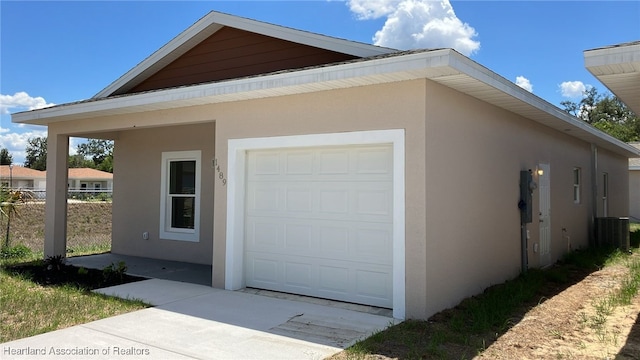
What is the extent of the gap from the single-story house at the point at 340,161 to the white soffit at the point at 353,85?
22 millimetres

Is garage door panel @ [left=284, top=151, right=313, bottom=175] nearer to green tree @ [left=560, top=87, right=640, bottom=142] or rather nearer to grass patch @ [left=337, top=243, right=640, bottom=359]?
grass patch @ [left=337, top=243, right=640, bottom=359]

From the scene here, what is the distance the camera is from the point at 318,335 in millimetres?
4941

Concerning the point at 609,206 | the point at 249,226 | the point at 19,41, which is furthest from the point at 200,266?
the point at 609,206

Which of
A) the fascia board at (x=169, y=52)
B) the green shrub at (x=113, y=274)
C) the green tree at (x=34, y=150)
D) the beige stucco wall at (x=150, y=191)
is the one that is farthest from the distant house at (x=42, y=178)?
the green shrub at (x=113, y=274)

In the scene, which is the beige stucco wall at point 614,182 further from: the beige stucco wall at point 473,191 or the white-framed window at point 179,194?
the white-framed window at point 179,194

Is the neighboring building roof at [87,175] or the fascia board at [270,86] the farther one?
the neighboring building roof at [87,175]

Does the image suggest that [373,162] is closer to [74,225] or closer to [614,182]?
[614,182]

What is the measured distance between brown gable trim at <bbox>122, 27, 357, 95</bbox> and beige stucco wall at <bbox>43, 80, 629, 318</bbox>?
1157 millimetres

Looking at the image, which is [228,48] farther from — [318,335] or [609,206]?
[609,206]

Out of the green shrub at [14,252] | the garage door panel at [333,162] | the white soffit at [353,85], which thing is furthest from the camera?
the green shrub at [14,252]

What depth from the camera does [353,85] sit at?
5.99 metres

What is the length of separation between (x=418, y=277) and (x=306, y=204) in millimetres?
2033

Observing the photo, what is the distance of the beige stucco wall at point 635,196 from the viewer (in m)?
22.4

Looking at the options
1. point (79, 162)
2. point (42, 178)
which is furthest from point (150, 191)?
point (79, 162)
